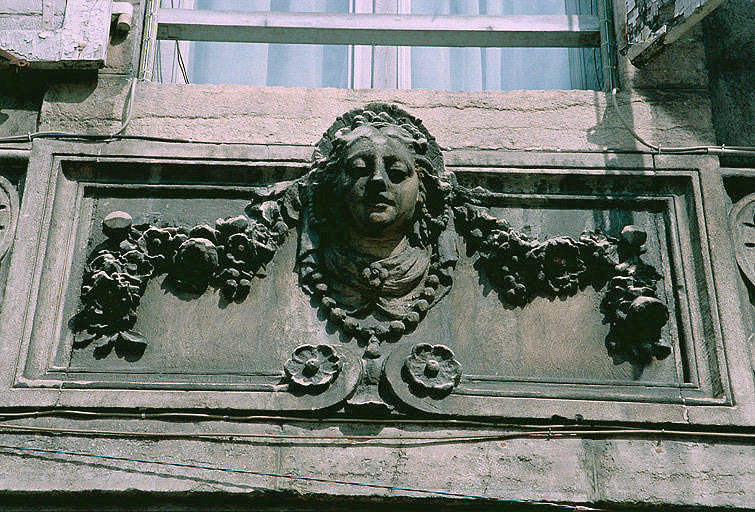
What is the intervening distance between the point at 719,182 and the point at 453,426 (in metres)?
1.81

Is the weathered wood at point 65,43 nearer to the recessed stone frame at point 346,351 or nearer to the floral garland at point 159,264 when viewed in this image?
the recessed stone frame at point 346,351

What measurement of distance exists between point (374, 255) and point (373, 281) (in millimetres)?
138

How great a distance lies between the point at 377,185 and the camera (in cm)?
455

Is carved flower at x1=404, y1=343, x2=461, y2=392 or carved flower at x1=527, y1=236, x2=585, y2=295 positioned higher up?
carved flower at x1=527, y1=236, x2=585, y2=295

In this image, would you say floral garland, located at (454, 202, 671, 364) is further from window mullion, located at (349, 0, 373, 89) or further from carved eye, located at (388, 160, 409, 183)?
window mullion, located at (349, 0, 373, 89)

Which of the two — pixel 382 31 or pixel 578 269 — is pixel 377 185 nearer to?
pixel 578 269

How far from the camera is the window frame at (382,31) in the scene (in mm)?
5652

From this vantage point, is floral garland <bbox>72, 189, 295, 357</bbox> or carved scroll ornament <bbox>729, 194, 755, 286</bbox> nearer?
floral garland <bbox>72, 189, 295, 357</bbox>

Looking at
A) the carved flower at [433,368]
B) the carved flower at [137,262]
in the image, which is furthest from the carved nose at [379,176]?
the carved flower at [137,262]

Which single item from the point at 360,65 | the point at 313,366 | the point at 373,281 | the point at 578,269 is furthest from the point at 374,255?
the point at 360,65

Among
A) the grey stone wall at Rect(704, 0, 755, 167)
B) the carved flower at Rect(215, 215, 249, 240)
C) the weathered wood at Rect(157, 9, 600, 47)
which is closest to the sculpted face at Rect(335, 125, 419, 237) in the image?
the carved flower at Rect(215, 215, 249, 240)

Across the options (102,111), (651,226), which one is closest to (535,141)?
(651,226)

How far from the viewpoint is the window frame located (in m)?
5.65

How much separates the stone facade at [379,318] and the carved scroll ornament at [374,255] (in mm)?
15
